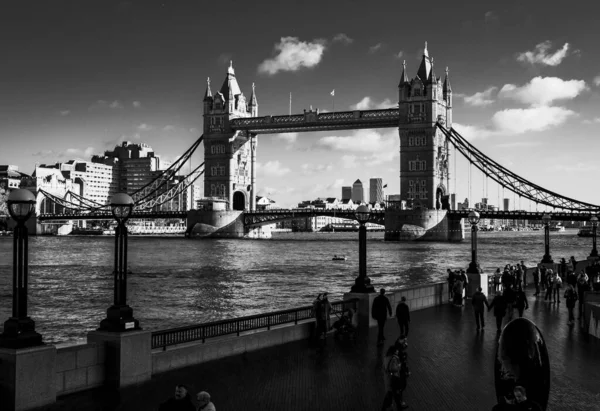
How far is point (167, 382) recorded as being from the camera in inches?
491

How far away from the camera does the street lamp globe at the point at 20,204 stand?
11.2 m

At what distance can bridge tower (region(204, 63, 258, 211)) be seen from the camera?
147 m

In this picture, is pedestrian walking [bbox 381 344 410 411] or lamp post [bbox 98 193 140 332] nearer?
pedestrian walking [bbox 381 344 410 411]

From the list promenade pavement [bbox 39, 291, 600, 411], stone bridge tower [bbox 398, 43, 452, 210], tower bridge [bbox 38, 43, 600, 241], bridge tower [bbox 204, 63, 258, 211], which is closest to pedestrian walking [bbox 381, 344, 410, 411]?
promenade pavement [bbox 39, 291, 600, 411]

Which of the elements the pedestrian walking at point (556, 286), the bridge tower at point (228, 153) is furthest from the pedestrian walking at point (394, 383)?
the bridge tower at point (228, 153)

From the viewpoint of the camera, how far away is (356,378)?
512 inches

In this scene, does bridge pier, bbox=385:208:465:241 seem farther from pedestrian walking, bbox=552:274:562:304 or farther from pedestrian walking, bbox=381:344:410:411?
pedestrian walking, bbox=381:344:410:411

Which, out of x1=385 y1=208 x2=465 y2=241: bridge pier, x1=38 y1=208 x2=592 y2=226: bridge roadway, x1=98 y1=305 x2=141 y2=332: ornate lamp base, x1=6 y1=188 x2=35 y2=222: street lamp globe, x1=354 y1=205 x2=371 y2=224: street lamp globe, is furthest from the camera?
x1=385 y1=208 x2=465 y2=241: bridge pier

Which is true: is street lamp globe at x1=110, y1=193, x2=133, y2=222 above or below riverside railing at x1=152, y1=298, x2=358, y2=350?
above

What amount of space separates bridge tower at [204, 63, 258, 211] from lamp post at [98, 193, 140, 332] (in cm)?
13223

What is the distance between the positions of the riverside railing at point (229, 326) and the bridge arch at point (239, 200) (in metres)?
132

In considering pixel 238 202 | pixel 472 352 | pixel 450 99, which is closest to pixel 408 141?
pixel 450 99

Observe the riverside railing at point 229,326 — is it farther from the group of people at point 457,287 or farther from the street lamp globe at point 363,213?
the group of people at point 457,287

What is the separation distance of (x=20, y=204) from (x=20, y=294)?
4.67ft
